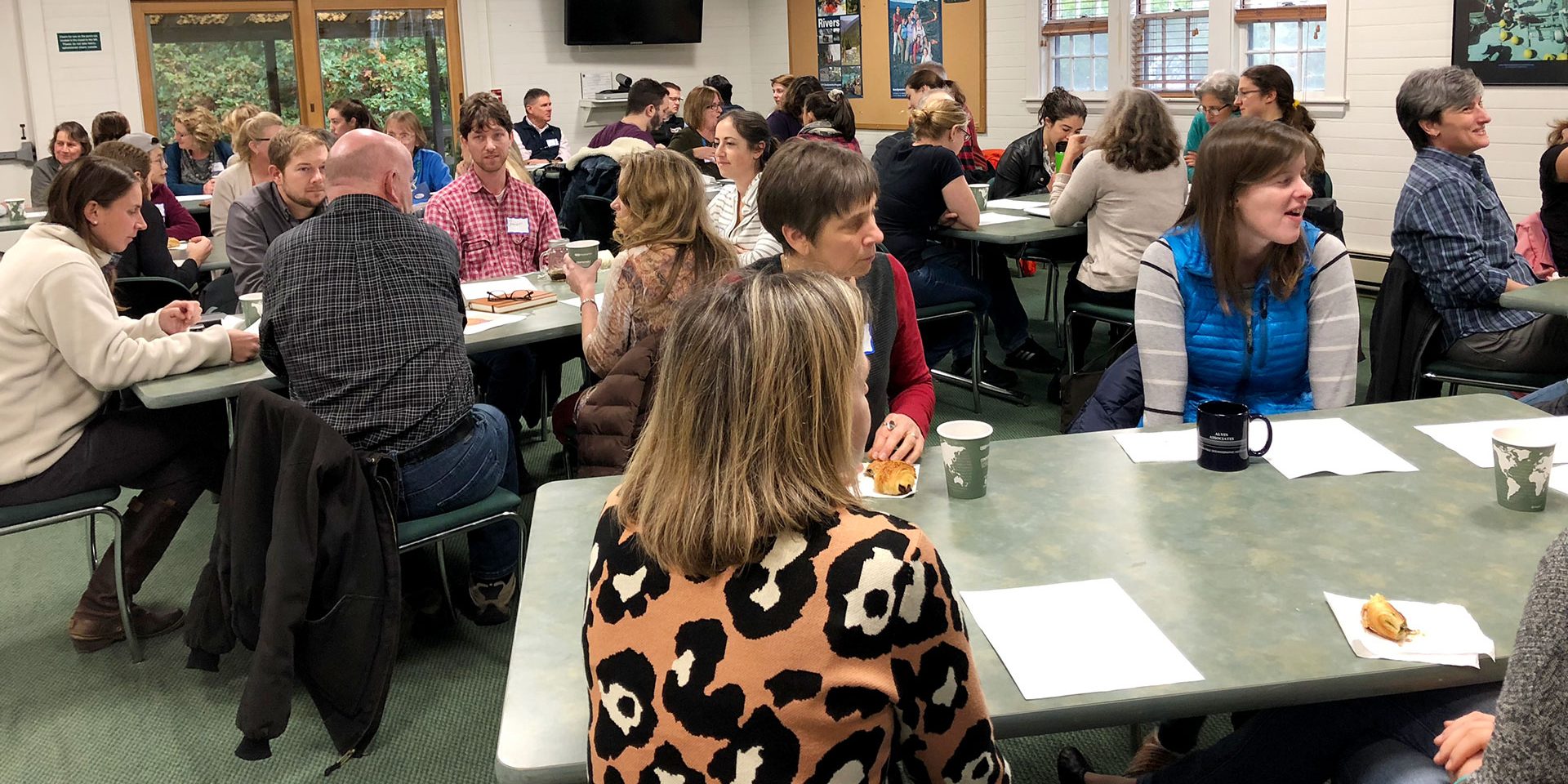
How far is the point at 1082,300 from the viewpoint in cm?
486

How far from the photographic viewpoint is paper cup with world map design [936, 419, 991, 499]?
1.95m

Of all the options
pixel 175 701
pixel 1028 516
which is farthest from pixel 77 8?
pixel 1028 516

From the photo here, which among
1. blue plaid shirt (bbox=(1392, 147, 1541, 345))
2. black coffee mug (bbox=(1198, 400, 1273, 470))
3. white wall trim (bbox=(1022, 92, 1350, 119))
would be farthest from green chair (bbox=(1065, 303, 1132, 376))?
black coffee mug (bbox=(1198, 400, 1273, 470))

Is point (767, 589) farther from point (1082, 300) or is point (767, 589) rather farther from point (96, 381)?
point (1082, 300)

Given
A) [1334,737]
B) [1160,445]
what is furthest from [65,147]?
[1334,737]

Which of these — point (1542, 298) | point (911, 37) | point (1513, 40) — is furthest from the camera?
point (911, 37)

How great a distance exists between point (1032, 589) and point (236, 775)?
1.86 meters

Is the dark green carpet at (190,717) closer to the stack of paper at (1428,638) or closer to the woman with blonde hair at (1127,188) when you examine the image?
the stack of paper at (1428,638)

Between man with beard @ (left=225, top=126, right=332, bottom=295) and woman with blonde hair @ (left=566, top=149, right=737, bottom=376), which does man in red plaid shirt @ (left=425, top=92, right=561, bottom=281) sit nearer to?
man with beard @ (left=225, top=126, right=332, bottom=295)

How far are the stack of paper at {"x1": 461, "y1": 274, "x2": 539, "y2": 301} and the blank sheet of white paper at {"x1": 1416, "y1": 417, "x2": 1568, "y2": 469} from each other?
255 centimetres

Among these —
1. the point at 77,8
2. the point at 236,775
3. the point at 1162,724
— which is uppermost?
the point at 77,8

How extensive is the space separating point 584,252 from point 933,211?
1.70 meters

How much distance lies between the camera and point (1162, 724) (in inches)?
90.4

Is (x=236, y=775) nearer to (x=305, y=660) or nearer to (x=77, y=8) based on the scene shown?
(x=305, y=660)
